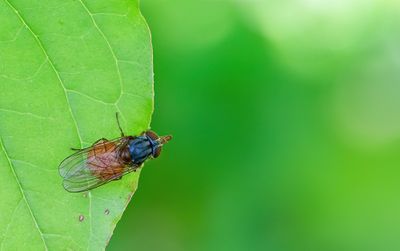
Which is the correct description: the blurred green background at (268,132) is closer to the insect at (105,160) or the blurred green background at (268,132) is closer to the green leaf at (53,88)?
the insect at (105,160)

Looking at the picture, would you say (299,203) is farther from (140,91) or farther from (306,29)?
(140,91)

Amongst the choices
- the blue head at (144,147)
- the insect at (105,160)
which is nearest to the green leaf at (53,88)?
the insect at (105,160)

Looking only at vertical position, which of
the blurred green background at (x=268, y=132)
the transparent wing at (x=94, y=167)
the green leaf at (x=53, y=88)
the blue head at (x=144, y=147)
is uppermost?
the green leaf at (x=53, y=88)

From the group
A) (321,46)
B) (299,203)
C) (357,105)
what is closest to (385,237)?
(299,203)

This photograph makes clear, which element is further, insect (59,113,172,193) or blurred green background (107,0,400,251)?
blurred green background (107,0,400,251)

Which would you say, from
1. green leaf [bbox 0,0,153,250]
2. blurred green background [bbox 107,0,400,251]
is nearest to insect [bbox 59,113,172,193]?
green leaf [bbox 0,0,153,250]

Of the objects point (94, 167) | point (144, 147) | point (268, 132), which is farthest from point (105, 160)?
point (268, 132)

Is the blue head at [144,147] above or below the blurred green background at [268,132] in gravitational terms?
above

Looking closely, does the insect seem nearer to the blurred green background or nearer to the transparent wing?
the transparent wing
